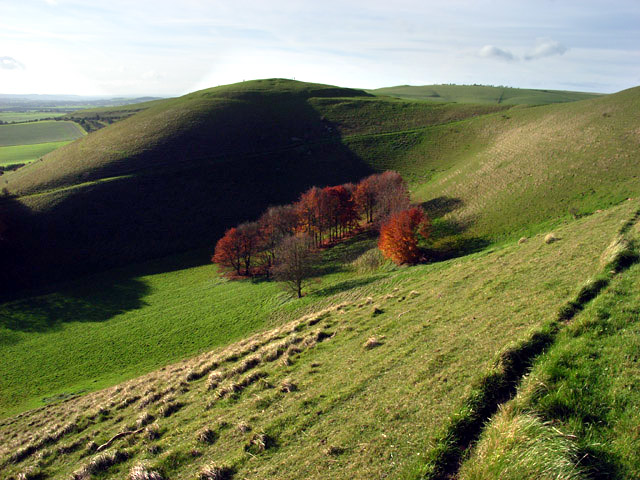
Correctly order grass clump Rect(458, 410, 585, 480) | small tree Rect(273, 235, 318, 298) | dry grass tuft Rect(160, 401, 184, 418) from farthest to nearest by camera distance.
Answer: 1. small tree Rect(273, 235, 318, 298)
2. dry grass tuft Rect(160, 401, 184, 418)
3. grass clump Rect(458, 410, 585, 480)

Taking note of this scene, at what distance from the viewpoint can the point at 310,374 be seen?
1633cm

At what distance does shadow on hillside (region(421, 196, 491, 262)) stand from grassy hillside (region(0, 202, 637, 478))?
17.4 m

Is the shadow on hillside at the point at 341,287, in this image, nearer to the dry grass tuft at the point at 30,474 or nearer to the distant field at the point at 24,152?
the dry grass tuft at the point at 30,474

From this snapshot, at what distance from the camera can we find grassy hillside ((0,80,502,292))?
64.4 metres

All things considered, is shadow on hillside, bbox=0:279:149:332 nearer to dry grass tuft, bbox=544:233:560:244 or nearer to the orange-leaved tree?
the orange-leaved tree

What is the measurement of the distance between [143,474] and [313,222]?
51.5 meters

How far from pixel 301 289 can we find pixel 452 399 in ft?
117

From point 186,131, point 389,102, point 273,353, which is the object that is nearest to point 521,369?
point 273,353

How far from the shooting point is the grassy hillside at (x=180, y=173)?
64.4 metres

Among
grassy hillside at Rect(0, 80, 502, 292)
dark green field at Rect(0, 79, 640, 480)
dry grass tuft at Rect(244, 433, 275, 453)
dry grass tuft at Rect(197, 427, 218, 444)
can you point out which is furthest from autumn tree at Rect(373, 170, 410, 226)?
dry grass tuft at Rect(244, 433, 275, 453)

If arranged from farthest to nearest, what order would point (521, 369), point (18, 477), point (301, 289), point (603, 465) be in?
point (301, 289), point (18, 477), point (521, 369), point (603, 465)

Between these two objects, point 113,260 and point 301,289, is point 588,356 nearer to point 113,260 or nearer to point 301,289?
point 301,289

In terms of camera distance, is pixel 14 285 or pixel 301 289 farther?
pixel 14 285

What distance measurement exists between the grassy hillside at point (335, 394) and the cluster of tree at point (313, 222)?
3042cm
